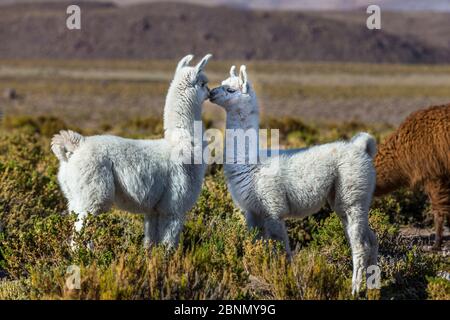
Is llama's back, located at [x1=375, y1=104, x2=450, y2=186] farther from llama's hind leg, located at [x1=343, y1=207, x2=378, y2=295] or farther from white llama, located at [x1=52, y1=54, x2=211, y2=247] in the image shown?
white llama, located at [x1=52, y1=54, x2=211, y2=247]

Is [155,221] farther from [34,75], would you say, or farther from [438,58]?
[438,58]

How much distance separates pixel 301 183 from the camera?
6.06 metres

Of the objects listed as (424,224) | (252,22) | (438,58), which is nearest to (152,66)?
(252,22)

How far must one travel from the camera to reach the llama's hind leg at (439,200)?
865cm

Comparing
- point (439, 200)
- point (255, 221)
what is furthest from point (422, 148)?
point (255, 221)

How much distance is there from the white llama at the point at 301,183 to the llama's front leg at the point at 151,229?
0.69m

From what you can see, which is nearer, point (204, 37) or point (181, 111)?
point (181, 111)

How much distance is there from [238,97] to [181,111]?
0.49 m

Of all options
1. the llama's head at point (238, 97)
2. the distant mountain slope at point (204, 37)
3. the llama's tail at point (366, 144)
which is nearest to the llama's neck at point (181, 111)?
the llama's head at point (238, 97)

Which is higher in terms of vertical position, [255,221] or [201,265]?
[255,221]

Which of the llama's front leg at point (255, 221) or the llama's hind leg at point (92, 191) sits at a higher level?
the llama's hind leg at point (92, 191)

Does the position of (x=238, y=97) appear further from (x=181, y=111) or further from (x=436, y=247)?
(x=436, y=247)

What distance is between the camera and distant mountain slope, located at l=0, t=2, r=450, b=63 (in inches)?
6176

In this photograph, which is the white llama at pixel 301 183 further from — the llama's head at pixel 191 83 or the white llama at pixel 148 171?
the white llama at pixel 148 171
